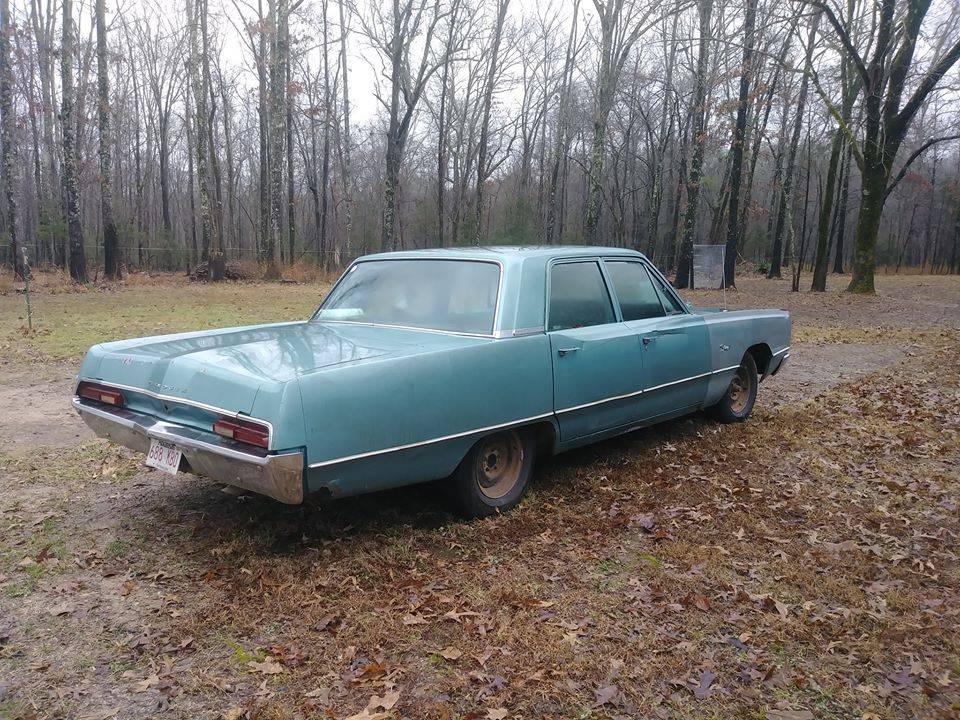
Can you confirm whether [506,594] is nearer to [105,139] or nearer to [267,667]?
[267,667]

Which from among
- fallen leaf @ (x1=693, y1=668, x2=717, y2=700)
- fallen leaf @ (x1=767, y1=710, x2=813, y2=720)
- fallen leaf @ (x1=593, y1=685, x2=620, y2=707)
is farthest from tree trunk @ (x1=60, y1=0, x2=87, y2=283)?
fallen leaf @ (x1=767, y1=710, x2=813, y2=720)

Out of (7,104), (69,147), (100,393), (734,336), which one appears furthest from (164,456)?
(7,104)

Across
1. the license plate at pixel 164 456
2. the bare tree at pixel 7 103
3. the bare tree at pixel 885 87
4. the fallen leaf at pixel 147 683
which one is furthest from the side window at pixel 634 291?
the bare tree at pixel 7 103

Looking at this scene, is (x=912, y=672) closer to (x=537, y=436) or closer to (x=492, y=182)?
(x=537, y=436)

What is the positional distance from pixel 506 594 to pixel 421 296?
1950 millimetres

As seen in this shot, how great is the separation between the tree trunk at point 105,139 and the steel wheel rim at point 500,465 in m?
20.7

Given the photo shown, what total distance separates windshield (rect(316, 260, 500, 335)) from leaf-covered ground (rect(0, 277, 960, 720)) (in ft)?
3.62

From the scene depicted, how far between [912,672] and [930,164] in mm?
60782

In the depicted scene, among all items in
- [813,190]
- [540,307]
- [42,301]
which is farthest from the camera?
[813,190]

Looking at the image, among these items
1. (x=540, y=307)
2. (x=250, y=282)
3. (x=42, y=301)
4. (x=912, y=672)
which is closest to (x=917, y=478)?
(x=912, y=672)

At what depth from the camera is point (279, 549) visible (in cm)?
359

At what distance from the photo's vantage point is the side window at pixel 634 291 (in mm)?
5000

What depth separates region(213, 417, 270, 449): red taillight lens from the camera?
9.70 feet

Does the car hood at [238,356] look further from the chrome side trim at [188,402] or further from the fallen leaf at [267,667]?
the fallen leaf at [267,667]
